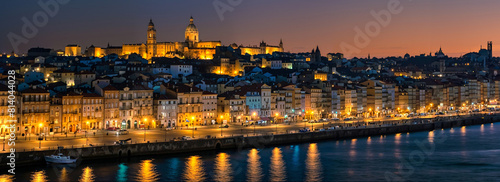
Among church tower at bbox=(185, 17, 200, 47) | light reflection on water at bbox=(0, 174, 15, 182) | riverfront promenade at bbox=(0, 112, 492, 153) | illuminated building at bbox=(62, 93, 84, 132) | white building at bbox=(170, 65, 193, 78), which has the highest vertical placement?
church tower at bbox=(185, 17, 200, 47)

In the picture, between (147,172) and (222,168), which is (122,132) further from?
(147,172)

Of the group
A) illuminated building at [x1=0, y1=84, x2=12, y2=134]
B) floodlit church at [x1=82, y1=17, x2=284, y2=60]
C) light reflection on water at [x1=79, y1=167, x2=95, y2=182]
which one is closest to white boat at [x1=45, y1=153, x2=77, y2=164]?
light reflection on water at [x1=79, y1=167, x2=95, y2=182]

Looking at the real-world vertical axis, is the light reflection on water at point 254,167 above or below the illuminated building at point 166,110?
below

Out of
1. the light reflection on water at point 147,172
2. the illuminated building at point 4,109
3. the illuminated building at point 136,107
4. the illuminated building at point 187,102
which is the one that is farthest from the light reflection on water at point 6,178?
the illuminated building at point 187,102

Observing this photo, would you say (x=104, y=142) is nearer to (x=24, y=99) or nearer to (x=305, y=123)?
(x=24, y=99)

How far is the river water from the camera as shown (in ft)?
112

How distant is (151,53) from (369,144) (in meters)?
71.4

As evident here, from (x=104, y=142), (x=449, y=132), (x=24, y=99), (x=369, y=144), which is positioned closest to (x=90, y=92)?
(x=24, y=99)

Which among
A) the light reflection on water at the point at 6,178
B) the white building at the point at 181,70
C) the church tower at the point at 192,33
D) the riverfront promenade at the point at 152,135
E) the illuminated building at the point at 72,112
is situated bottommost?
the light reflection on water at the point at 6,178

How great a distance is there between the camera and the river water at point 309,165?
3428cm

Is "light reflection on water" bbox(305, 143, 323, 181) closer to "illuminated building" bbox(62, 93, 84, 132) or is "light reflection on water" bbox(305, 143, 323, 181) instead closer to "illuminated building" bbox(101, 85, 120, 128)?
"illuminated building" bbox(101, 85, 120, 128)

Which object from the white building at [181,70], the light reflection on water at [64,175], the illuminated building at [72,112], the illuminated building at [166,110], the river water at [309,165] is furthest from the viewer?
the white building at [181,70]

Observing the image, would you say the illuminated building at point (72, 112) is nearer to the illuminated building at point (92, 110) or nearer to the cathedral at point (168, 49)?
the illuminated building at point (92, 110)

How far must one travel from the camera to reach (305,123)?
6112 cm
